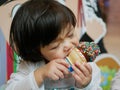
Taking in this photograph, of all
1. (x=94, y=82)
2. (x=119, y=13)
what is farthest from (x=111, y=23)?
(x=94, y=82)

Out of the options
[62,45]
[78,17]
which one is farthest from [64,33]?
[78,17]

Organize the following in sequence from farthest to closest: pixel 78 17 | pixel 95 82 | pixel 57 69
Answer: pixel 78 17, pixel 95 82, pixel 57 69

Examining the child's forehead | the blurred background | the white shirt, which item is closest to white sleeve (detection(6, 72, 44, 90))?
the white shirt

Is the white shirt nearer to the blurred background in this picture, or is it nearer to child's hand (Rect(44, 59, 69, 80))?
child's hand (Rect(44, 59, 69, 80))

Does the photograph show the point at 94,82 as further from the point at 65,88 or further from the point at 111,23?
the point at 111,23

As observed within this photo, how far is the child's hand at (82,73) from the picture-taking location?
0.62 metres

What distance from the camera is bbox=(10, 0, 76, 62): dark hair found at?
645mm

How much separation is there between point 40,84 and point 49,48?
3.4 inches

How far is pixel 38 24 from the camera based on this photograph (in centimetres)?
65

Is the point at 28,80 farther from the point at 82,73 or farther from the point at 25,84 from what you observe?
the point at 82,73

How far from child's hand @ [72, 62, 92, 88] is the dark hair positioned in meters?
0.09

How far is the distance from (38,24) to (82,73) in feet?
0.49

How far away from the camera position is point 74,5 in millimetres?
1097

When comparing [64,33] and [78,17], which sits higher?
[64,33]
